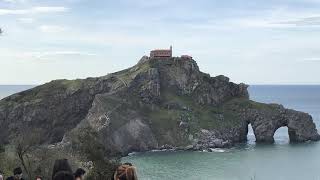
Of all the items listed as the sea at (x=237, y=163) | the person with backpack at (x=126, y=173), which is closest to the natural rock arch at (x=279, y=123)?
the sea at (x=237, y=163)

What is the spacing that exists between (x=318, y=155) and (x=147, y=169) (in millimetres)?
46330

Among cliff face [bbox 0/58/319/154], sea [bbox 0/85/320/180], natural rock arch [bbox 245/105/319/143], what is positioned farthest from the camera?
natural rock arch [bbox 245/105/319/143]

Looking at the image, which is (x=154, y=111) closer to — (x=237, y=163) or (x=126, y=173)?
(x=237, y=163)

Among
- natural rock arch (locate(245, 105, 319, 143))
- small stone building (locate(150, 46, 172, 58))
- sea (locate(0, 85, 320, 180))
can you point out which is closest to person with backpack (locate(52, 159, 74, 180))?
sea (locate(0, 85, 320, 180))

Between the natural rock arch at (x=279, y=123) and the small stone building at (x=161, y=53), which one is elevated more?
the small stone building at (x=161, y=53)

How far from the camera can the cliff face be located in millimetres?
151250

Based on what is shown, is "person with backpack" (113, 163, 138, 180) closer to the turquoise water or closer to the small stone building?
the turquoise water

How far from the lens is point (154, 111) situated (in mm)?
160125

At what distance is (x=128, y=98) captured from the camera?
518 ft

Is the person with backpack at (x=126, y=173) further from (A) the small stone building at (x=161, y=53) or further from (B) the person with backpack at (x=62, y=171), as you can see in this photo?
(A) the small stone building at (x=161, y=53)

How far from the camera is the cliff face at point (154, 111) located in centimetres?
15125

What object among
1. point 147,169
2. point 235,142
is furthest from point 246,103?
point 147,169

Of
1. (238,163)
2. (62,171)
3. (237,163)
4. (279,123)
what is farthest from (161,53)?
(62,171)

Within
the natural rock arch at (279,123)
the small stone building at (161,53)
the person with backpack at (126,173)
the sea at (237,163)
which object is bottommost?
the sea at (237,163)
